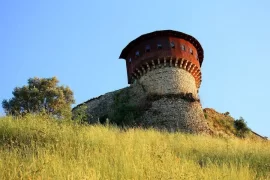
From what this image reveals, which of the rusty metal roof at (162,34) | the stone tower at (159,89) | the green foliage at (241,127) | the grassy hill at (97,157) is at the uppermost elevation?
the rusty metal roof at (162,34)

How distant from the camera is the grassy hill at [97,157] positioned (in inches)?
199

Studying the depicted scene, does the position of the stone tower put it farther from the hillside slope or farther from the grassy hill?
the grassy hill

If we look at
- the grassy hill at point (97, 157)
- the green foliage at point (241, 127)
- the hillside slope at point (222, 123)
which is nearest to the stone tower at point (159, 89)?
the hillside slope at point (222, 123)

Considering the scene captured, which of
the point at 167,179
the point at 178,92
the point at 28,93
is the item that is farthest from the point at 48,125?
the point at 28,93

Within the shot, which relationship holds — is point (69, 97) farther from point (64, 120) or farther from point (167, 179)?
point (167, 179)

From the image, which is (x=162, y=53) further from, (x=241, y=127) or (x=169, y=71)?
(x=241, y=127)

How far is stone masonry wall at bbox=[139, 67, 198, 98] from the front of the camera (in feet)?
83.6

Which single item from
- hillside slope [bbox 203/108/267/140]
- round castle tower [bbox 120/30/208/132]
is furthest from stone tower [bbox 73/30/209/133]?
hillside slope [bbox 203/108/267/140]

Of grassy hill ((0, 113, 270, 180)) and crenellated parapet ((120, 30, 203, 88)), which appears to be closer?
grassy hill ((0, 113, 270, 180))

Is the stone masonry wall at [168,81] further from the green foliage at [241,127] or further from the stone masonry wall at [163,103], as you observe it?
the green foliage at [241,127]

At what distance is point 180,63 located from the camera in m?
27.2

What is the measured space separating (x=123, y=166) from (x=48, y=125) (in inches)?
134

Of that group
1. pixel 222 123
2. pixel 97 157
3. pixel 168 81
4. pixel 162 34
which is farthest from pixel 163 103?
pixel 97 157

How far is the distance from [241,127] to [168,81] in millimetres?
8750
